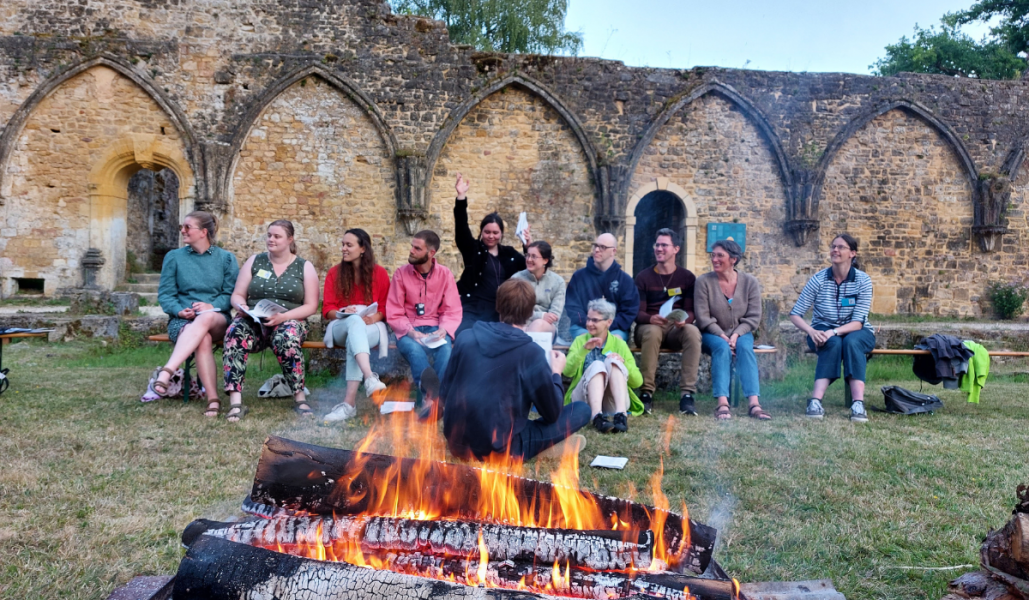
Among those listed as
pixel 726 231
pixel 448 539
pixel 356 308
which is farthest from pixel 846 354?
pixel 726 231

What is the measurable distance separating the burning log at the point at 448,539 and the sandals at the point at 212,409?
3.31 m

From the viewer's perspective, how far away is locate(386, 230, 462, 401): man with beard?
225 inches

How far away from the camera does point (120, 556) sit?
101 inches

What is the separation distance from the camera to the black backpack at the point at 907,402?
231 inches

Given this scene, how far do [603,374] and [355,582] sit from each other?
3.59 metres

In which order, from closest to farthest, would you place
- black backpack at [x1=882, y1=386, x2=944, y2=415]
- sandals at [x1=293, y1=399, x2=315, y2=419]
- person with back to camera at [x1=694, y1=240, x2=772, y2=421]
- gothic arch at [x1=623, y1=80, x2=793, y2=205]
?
sandals at [x1=293, y1=399, x2=315, y2=419]
black backpack at [x1=882, y1=386, x2=944, y2=415]
person with back to camera at [x1=694, y1=240, x2=772, y2=421]
gothic arch at [x1=623, y1=80, x2=793, y2=205]

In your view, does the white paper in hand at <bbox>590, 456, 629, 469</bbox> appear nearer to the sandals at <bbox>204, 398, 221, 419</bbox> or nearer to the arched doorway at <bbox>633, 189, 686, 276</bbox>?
the sandals at <bbox>204, 398, 221, 419</bbox>

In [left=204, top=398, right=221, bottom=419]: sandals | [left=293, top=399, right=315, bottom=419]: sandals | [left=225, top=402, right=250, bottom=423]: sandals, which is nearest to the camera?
[left=225, top=402, right=250, bottom=423]: sandals

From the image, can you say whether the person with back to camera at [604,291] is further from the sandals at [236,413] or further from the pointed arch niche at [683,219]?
the pointed arch niche at [683,219]

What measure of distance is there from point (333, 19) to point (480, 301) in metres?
8.71

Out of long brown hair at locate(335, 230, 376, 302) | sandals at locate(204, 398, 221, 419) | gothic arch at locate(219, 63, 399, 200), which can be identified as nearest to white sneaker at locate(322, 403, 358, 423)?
sandals at locate(204, 398, 221, 419)

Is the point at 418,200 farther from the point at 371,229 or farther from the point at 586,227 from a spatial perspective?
the point at 586,227

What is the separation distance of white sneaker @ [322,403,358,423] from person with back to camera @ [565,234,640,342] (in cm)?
218

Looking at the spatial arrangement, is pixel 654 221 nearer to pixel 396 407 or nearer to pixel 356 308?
pixel 356 308
